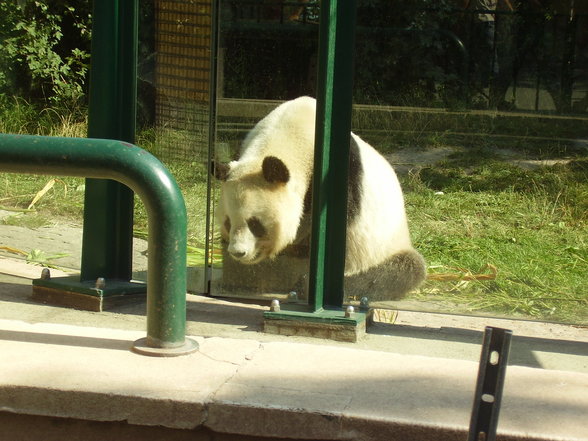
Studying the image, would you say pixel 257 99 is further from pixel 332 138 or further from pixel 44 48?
pixel 44 48

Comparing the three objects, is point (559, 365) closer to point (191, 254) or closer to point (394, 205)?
point (394, 205)

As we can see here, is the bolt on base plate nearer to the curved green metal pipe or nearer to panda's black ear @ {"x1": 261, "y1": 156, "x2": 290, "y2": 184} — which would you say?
the curved green metal pipe

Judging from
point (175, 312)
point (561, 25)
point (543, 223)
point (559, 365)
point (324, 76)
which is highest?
point (561, 25)

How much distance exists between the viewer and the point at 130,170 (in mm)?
3002

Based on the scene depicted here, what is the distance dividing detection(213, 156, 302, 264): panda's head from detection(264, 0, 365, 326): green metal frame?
39 centimetres

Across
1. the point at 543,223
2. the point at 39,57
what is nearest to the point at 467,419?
the point at 543,223

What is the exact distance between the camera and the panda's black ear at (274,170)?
4266mm

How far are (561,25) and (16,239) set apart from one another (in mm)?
4016

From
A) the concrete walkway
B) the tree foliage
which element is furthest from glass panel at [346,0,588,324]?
the tree foliage

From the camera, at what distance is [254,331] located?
13.1 ft

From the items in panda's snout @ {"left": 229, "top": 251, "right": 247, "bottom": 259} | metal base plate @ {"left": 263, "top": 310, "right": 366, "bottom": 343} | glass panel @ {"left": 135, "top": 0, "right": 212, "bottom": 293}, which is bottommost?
metal base plate @ {"left": 263, "top": 310, "right": 366, "bottom": 343}

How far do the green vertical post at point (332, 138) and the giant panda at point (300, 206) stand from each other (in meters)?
0.25

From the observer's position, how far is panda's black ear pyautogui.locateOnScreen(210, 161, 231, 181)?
4.44 metres

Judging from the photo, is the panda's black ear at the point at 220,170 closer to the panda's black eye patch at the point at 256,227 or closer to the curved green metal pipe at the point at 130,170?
the panda's black eye patch at the point at 256,227
